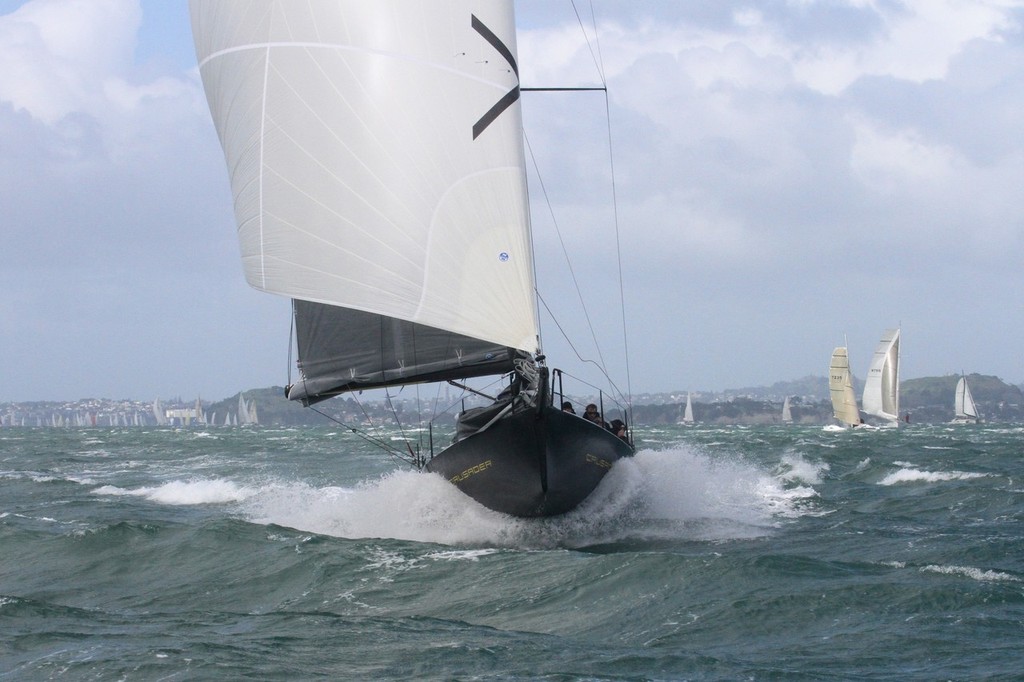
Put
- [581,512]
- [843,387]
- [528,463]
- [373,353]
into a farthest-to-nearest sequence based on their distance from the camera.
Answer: [843,387]
[373,353]
[581,512]
[528,463]

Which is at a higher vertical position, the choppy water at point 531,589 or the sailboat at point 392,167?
the sailboat at point 392,167

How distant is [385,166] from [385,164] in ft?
0.07

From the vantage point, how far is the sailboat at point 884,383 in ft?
266

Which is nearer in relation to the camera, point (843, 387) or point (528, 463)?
point (528, 463)

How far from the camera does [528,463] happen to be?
1436cm

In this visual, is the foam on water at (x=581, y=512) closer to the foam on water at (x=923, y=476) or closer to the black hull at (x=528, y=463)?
the black hull at (x=528, y=463)

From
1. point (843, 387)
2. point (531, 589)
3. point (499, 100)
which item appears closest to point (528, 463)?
point (531, 589)

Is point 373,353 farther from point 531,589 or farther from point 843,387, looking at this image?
point 843,387

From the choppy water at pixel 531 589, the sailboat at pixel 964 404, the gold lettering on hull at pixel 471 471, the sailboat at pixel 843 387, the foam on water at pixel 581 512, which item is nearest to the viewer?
the choppy water at pixel 531 589

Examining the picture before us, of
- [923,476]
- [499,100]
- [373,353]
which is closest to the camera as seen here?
[499,100]

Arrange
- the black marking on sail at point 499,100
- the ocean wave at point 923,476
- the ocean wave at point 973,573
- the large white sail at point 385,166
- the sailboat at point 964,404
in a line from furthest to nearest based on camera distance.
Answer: the sailboat at point 964,404, the ocean wave at point 923,476, the black marking on sail at point 499,100, the large white sail at point 385,166, the ocean wave at point 973,573

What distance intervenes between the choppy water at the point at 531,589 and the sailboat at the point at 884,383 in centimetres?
6196

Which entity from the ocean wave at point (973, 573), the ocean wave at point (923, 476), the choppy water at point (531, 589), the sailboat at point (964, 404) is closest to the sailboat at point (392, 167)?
the choppy water at point (531, 589)

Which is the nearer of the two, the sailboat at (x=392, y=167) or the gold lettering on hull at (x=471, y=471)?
the sailboat at (x=392, y=167)
